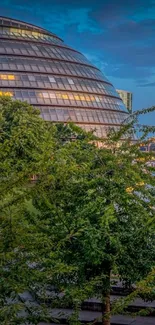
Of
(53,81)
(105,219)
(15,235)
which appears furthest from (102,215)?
(53,81)

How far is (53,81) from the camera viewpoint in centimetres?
8612

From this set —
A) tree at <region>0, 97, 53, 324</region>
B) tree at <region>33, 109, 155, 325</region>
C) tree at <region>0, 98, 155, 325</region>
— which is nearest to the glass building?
tree at <region>0, 98, 155, 325</region>

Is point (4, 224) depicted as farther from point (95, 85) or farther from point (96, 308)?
point (95, 85)

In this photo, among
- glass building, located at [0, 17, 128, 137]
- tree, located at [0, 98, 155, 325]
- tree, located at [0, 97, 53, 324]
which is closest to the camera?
tree, located at [0, 97, 53, 324]

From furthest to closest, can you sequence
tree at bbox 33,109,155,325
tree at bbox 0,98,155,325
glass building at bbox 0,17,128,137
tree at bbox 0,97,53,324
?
1. glass building at bbox 0,17,128,137
2. tree at bbox 33,109,155,325
3. tree at bbox 0,98,155,325
4. tree at bbox 0,97,53,324

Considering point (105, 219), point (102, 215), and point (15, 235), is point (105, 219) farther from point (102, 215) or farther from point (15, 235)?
point (15, 235)

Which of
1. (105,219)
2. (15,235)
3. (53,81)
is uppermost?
(53,81)

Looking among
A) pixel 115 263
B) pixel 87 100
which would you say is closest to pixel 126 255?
pixel 115 263

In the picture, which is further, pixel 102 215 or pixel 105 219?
pixel 102 215

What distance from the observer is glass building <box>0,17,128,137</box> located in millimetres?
82938

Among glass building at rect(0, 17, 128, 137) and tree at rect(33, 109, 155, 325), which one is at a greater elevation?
glass building at rect(0, 17, 128, 137)

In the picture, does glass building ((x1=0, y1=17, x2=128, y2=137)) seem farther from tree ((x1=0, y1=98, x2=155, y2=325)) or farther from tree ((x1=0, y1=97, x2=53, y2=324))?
tree ((x1=0, y1=97, x2=53, y2=324))

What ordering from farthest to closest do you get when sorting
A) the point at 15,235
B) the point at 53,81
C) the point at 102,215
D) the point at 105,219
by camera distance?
the point at 53,81 → the point at 102,215 → the point at 105,219 → the point at 15,235

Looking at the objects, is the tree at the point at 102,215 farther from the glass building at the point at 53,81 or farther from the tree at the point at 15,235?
the glass building at the point at 53,81
